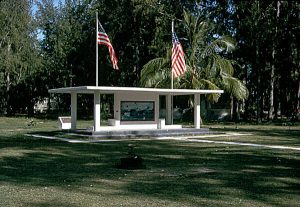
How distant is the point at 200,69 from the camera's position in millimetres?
31547

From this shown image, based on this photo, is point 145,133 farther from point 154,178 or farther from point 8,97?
point 8,97

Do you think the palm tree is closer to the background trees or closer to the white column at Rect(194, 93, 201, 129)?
the background trees

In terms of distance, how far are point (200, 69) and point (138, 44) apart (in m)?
12.8

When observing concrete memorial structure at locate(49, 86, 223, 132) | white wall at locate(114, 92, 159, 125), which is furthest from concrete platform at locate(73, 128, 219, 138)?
→ white wall at locate(114, 92, 159, 125)

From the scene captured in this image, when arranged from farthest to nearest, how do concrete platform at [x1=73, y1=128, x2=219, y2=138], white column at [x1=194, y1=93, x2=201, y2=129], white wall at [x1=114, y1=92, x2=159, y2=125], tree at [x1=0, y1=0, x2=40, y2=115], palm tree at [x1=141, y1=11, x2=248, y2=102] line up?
tree at [x1=0, y1=0, x2=40, y2=115] < palm tree at [x1=141, y1=11, x2=248, y2=102] < white column at [x1=194, y1=93, x2=201, y2=129] < white wall at [x1=114, y1=92, x2=159, y2=125] < concrete platform at [x1=73, y1=128, x2=219, y2=138]

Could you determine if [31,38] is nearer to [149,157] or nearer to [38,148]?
[38,148]

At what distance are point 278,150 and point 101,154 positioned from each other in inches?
251

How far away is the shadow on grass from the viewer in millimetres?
8213

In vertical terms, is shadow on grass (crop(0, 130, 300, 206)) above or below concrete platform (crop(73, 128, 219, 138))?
below

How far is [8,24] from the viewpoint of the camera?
47906 millimetres

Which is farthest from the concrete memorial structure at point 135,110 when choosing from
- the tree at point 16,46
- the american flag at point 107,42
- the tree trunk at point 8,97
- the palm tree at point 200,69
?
the tree trunk at point 8,97

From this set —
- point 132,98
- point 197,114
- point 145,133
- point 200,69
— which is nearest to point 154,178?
point 145,133

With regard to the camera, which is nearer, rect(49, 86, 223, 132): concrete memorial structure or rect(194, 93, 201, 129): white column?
rect(49, 86, 223, 132): concrete memorial structure

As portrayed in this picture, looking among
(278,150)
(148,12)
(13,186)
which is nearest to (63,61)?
(148,12)
